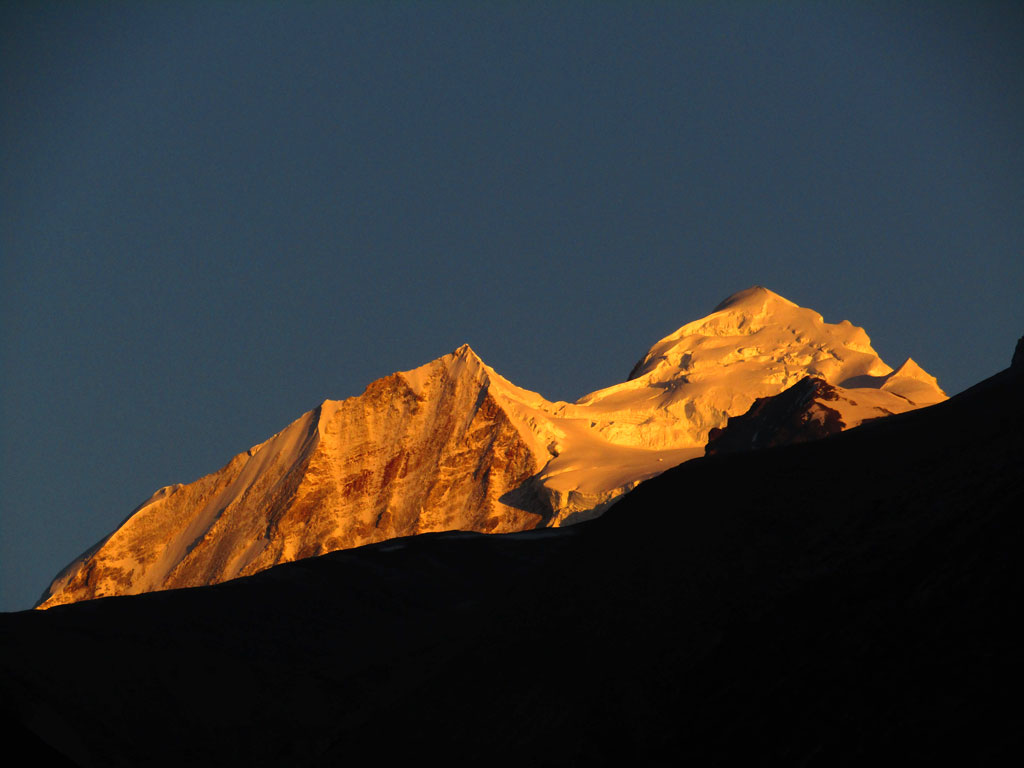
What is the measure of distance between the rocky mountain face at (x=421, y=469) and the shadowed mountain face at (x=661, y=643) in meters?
85.7

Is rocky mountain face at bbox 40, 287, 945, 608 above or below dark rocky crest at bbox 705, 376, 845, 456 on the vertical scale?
above

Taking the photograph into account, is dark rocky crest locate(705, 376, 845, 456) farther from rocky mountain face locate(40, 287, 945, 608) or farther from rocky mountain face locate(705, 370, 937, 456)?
rocky mountain face locate(40, 287, 945, 608)

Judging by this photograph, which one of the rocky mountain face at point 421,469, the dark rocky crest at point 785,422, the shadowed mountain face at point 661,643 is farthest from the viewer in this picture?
the rocky mountain face at point 421,469

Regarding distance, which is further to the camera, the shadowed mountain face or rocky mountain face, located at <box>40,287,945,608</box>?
rocky mountain face, located at <box>40,287,945,608</box>

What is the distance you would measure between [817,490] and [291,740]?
62.6 feet

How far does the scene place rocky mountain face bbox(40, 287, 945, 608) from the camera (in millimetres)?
154500

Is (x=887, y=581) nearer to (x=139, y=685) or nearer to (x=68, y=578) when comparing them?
(x=139, y=685)

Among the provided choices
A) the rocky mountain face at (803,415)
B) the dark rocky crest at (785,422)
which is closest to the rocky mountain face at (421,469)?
the dark rocky crest at (785,422)

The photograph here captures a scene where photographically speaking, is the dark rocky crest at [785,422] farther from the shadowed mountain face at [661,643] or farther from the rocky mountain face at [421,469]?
the shadowed mountain face at [661,643]

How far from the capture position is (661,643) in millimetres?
41781

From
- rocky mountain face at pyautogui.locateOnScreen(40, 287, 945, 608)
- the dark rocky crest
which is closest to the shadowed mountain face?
the dark rocky crest

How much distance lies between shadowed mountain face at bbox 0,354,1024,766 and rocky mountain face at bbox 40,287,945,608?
281 ft

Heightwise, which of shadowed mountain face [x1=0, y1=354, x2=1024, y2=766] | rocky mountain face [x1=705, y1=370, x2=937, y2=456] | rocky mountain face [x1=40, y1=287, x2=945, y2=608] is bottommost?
shadowed mountain face [x1=0, y1=354, x2=1024, y2=766]

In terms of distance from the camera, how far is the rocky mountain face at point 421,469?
15450 cm
